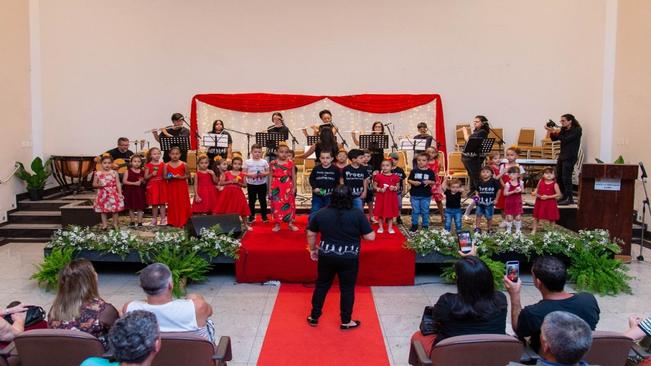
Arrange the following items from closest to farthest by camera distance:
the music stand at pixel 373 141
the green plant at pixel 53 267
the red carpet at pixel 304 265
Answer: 1. the green plant at pixel 53 267
2. the red carpet at pixel 304 265
3. the music stand at pixel 373 141

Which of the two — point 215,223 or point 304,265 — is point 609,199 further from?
point 215,223

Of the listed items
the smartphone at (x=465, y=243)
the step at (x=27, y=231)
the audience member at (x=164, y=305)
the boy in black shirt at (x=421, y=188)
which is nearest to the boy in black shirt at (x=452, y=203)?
the boy in black shirt at (x=421, y=188)

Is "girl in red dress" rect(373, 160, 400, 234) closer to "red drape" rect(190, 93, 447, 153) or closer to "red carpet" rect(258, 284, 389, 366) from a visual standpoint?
"red carpet" rect(258, 284, 389, 366)

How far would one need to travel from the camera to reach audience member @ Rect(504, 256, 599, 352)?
3416mm

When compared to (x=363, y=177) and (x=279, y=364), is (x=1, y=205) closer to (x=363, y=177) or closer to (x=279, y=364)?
(x=363, y=177)

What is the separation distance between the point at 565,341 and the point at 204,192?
685 centimetres

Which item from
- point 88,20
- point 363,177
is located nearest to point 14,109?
point 88,20

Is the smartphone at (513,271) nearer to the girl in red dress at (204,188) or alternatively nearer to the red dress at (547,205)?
the red dress at (547,205)

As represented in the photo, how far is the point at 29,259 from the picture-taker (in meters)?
8.52

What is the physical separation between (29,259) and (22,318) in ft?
18.5

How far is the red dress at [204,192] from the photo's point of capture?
858 cm

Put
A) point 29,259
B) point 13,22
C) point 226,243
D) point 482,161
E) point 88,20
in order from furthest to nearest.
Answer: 1. point 88,20
2. point 13,22
3. point 482,161
4. point 29,259
5. point 226,243

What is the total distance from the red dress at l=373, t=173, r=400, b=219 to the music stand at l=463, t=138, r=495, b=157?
2357mm

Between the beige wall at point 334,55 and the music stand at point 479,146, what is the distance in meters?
→ 4.66
